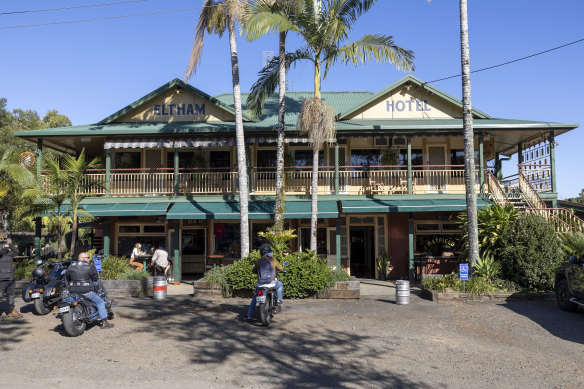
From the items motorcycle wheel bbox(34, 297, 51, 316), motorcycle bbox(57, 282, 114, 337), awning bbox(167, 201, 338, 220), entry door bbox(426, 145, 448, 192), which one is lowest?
motorcycle wheel bbox(34, 297, 51, 316)

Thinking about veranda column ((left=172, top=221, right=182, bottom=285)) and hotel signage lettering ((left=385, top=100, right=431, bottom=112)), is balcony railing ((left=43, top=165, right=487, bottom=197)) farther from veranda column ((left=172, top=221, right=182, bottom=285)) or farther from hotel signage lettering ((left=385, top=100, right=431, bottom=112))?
hotel signage lettering ((left=385, top=100, right=431, bottom=112))

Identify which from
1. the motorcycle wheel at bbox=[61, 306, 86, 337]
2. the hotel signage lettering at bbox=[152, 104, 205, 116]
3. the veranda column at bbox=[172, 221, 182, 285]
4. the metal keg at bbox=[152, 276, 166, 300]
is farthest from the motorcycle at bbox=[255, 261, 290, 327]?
the hotel signage lettering at bbox=[152, 104, 205, 116]

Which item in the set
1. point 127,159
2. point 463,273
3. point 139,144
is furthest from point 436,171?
point 127,159

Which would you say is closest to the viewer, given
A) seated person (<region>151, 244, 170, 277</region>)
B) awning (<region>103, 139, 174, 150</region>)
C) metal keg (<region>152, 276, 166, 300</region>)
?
metal keg (<region>152, 276, 166, 300</region>)

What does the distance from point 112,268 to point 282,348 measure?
766 centimetres

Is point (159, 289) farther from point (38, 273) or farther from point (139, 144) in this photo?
point (139, 144)

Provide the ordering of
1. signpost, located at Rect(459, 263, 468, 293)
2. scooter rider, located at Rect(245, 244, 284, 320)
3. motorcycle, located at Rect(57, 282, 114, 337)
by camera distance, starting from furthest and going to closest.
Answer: signpost, located at Rect(459, 263, 468, 293), scooter rider, located at Rect(245, 244, 284, 320), motorcycle, located at Rect(57, 282, 114, 337)

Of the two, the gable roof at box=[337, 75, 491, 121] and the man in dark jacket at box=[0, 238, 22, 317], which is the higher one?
the gable roof at box=[337, 75, 491, 121]

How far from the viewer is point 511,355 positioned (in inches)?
271

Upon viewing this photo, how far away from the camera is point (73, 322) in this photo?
25.3 feet

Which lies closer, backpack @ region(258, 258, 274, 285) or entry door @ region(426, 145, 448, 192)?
backpack @ region(258, 258, 274, 285)

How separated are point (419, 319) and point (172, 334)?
16.6ft

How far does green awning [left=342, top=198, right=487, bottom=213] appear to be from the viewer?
1548cm

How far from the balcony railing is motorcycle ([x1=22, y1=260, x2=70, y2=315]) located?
741 cm
